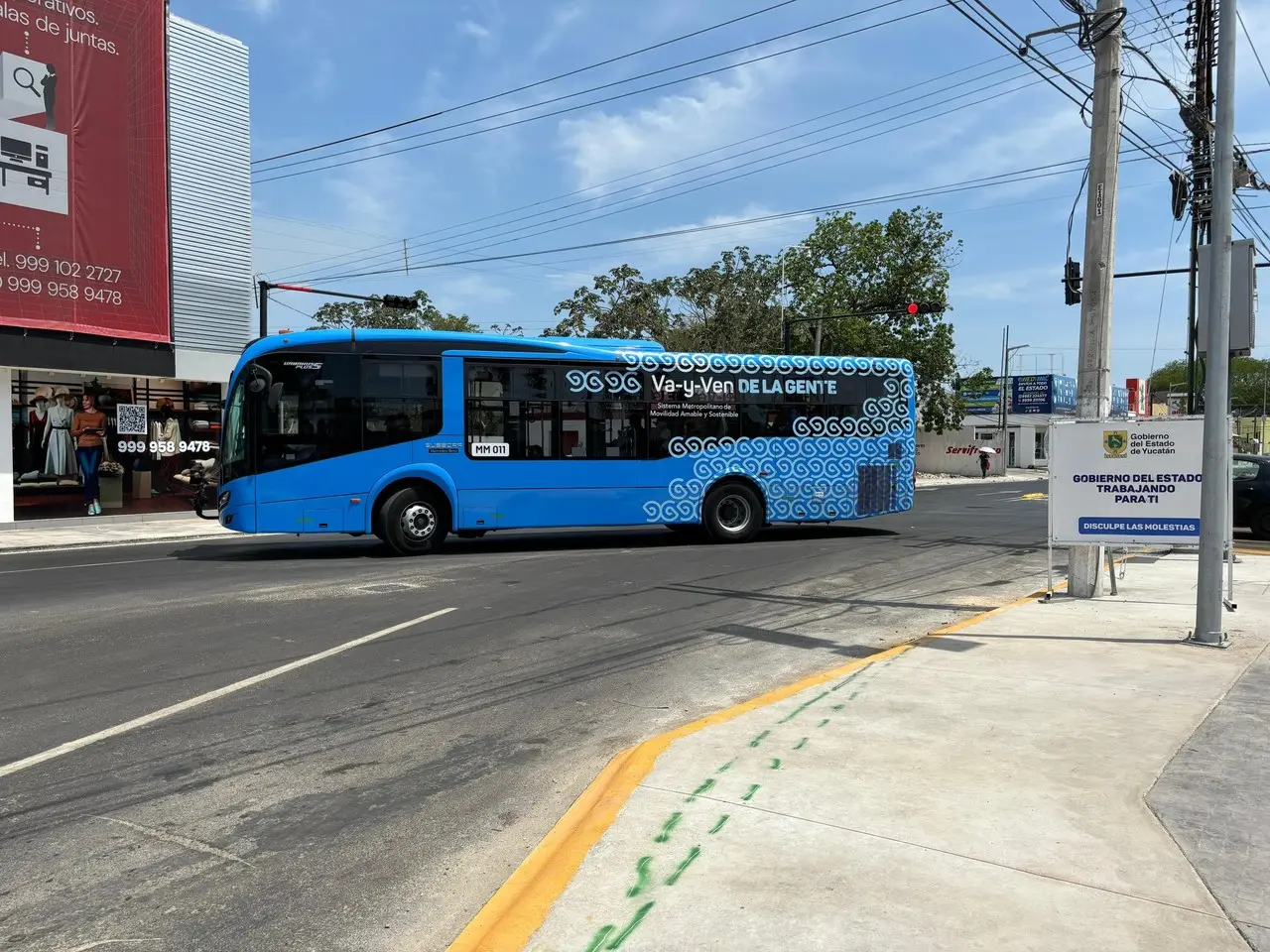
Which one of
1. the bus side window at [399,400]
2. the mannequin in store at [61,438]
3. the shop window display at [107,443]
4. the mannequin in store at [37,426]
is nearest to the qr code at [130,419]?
the shop window display at [107,443]

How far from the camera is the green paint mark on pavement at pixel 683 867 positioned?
3.44m

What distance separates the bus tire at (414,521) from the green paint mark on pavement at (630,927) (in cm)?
1158

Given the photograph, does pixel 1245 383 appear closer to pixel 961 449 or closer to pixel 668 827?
pixel 961 449

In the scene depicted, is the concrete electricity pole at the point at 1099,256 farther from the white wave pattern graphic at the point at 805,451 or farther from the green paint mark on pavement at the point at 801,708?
the white wave pattern graphic at the point at 805,451

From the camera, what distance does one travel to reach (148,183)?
2112cm

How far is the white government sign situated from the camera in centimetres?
966

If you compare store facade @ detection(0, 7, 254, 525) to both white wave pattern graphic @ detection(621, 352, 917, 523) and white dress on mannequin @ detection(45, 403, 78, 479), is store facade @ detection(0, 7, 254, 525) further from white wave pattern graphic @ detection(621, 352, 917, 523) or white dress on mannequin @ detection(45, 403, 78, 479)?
white wave pattern graphic @ detection(621, 352, 917, 523)

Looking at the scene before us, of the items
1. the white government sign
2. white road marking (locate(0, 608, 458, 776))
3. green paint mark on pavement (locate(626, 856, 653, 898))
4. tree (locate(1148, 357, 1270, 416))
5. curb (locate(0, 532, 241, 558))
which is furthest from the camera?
tree (locate(1148, 357, 1270, 416))

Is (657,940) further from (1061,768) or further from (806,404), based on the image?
(806,404)

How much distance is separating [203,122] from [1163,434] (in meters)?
22.3

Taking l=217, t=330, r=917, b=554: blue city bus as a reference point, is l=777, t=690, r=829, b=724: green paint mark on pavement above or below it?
below

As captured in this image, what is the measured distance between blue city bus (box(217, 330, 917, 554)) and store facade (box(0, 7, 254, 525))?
811 cm

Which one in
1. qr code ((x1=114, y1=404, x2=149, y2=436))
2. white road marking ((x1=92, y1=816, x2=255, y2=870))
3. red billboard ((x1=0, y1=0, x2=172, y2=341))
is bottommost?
white road marking ((x1=92, y1=816, x2=255, y2=870))

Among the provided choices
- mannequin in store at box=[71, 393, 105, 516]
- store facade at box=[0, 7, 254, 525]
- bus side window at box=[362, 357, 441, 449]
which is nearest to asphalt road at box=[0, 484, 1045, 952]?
bus side window at box=[362, 357, 441, 449]
